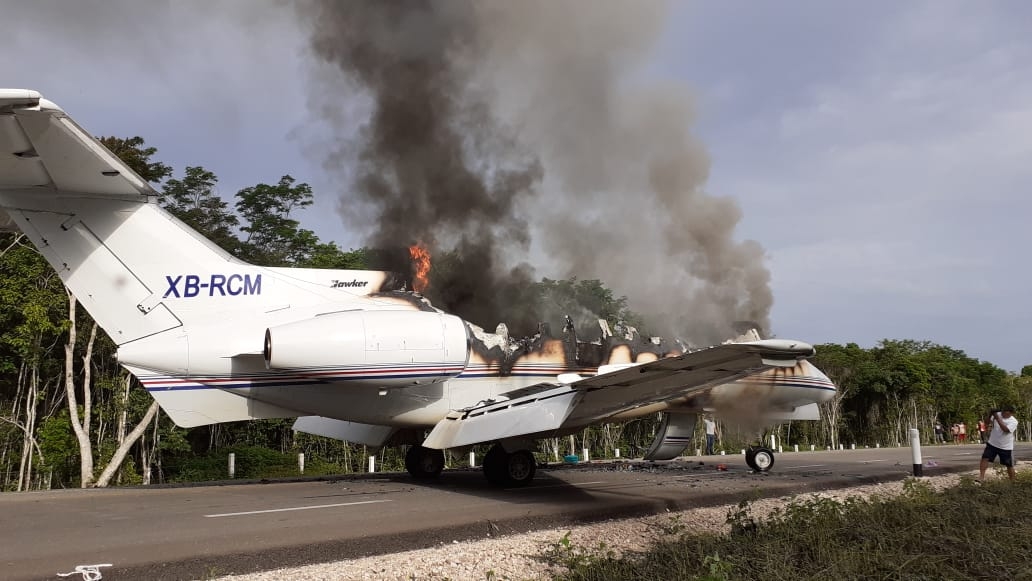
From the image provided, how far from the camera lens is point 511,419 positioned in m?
10.3

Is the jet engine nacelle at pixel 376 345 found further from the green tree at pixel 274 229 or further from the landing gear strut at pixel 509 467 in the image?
the green tree at pixel 274 229

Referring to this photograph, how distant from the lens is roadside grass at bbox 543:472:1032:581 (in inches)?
184

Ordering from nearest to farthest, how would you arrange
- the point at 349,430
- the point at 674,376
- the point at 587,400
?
the point at 674,376 < the point at 587,400 < the point at 349,430

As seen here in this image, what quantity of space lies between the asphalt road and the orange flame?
3.76m

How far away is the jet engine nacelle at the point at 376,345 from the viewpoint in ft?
33.9

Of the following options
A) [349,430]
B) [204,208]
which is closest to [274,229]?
[204,208]

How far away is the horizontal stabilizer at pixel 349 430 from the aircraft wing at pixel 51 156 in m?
5.83

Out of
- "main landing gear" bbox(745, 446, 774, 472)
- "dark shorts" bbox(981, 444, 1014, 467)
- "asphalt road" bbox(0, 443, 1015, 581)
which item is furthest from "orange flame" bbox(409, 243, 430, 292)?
"dark shorts" bbox(981, 444, 1014, 467)

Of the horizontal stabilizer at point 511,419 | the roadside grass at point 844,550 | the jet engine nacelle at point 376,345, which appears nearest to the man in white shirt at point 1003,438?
the roadside grass at point 844,550

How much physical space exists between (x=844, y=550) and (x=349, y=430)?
1111 cm

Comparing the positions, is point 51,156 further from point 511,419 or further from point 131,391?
point 131,391

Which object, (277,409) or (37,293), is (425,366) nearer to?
(277,409)

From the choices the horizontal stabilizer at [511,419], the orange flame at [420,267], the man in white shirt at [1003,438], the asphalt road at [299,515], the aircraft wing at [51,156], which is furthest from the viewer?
the orange flame at [420,267]

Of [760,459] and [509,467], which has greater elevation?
[509,467]
